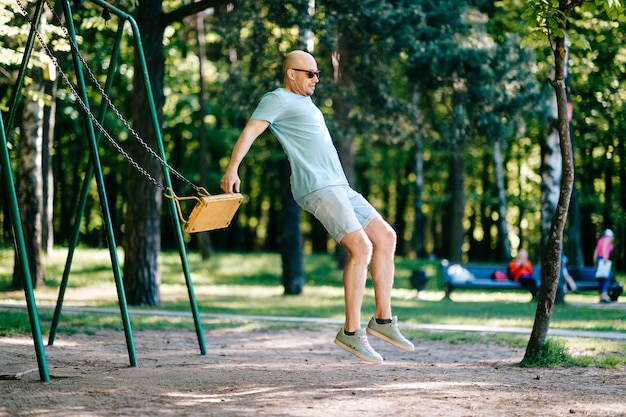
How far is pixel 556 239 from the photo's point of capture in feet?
25.2

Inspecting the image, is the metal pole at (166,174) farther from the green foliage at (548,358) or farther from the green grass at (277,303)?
the green foliage at (548,358)

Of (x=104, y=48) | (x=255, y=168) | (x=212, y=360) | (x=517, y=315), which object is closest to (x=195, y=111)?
(x=255, y=168)

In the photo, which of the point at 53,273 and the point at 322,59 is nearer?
the point at 322,59

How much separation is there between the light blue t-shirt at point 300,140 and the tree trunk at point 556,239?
2623 millimetres

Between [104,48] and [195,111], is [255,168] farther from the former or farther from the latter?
[104,48]

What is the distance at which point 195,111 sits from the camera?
33.2 metres

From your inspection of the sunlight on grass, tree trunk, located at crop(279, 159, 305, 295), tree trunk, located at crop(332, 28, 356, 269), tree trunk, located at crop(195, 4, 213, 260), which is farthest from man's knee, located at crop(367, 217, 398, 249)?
tree trunk, located at crop(195, 4, 213, 260)

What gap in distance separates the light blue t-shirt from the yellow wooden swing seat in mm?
529

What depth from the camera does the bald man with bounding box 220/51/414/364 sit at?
5879 millimetres

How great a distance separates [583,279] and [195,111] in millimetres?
19061

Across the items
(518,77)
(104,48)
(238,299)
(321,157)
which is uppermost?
(104,48)

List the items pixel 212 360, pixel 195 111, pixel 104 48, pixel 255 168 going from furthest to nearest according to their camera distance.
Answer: pixel 255 168 → pixel 195 111 → pixel 104 48 → pixel 212 360

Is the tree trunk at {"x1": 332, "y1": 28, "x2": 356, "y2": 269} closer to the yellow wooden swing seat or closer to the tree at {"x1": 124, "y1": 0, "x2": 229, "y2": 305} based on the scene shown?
the tree at {"x1": 124, "y1": 0, "x2": 229, "y2": 305}

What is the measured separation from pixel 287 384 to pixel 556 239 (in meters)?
3.17
